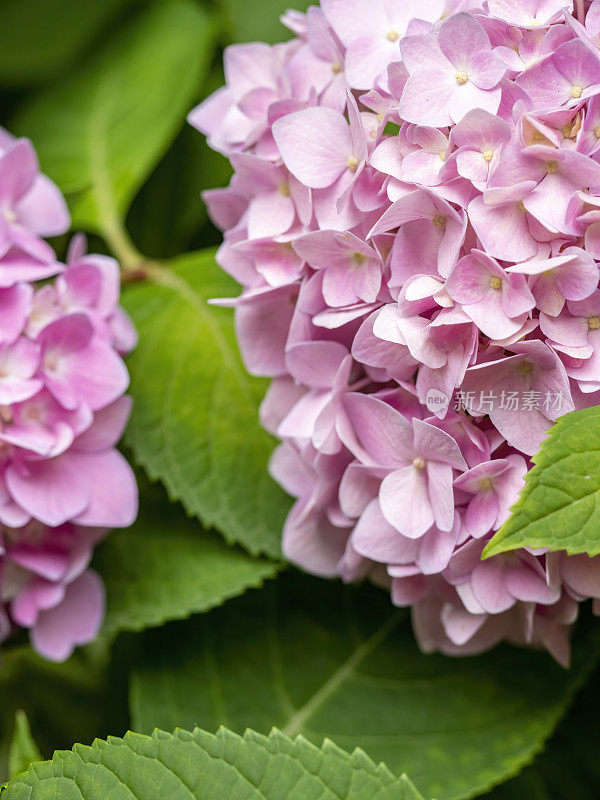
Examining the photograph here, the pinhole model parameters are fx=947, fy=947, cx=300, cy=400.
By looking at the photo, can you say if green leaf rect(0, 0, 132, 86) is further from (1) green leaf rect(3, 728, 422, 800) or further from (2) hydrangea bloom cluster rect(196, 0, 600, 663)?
(1) green leaf rect(3, 728, 422, 800)

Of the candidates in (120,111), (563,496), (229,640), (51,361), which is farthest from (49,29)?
(563,496)

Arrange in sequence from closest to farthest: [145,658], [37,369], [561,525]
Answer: [561,525] → [37,369] → [145,658]

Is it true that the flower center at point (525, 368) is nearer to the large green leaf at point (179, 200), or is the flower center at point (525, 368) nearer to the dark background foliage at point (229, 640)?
the dark background foliage at point (229, 640)

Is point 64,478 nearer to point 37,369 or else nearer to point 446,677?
point 37,369

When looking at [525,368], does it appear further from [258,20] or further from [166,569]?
[258,20]

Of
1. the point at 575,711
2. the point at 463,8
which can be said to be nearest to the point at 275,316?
the point at 463,8

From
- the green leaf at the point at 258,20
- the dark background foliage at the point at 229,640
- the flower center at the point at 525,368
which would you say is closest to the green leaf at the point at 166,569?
the dark background foliage at the point at 229,640

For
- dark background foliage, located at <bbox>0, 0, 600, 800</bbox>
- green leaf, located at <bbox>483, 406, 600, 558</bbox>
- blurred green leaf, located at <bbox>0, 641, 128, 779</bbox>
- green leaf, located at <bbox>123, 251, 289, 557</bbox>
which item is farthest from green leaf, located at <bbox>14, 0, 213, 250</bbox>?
green leaf, located at <bbox>483, 406, 600, 558</bbox>
